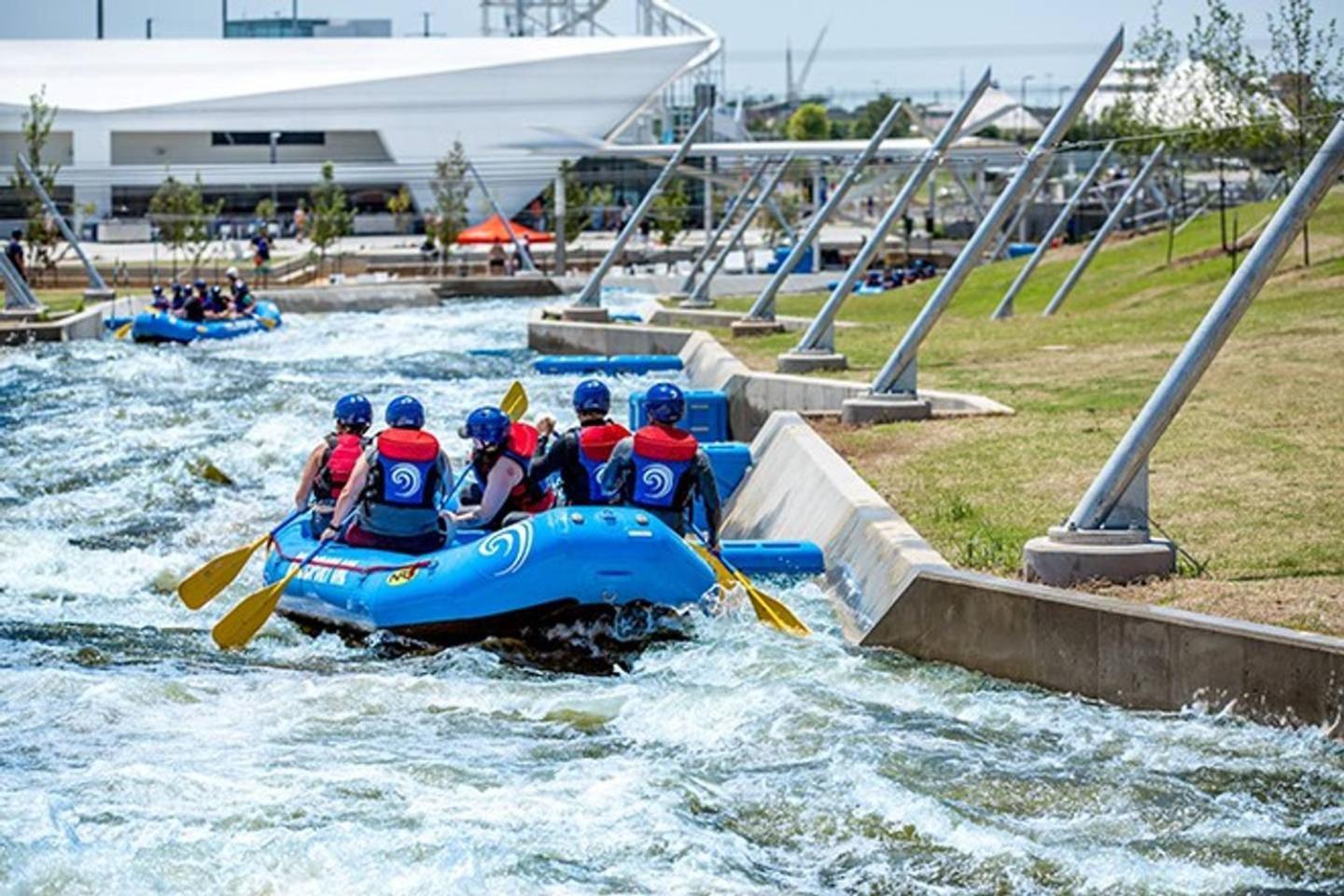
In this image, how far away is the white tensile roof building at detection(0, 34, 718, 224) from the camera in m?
101

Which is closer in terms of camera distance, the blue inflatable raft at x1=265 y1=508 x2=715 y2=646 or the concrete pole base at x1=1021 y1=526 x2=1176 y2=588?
the concrete pole base at x1=1021 y1=526 x2=1176 y2=588

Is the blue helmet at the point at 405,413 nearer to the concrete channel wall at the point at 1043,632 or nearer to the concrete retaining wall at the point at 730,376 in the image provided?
the concrete channel wall at the point at 1043,632

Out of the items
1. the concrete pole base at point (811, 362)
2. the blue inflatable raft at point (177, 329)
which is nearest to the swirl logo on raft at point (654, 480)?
the concrete pole base at point (811, 362)

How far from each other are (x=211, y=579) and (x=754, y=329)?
17.0 m

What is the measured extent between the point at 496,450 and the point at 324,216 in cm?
4908

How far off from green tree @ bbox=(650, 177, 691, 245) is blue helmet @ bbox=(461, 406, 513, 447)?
52053mm

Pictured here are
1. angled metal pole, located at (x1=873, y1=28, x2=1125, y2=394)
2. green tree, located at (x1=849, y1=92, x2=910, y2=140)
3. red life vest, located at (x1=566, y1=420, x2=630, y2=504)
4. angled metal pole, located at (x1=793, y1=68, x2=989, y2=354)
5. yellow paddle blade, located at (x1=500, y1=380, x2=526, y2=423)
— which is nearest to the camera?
red life vest, located at (x1=566, y1=420, x2=630, y2=504)

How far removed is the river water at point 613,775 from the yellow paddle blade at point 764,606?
0.43 feet

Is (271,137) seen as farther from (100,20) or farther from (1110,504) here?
(1110,504)

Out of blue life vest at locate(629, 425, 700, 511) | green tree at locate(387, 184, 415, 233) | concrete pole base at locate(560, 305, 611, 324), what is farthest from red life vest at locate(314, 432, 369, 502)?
green tree at locate(387, 184, 415, 233)

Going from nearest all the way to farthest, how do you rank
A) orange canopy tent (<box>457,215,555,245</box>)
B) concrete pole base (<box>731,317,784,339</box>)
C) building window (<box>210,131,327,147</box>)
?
1. concrete pole base (<box>731,317,784,339</box>)
2. orange canopy tent (<box>457,215,555,245</box>)
3. building window (<box>210,131,327,147</box>)

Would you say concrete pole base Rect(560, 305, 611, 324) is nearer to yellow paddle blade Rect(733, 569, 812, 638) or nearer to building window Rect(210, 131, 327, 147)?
yellow paddle blade Rect(733, 569, 812, 638)

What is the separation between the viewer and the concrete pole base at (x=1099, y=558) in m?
12.5

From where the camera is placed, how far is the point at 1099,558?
41.2ft
